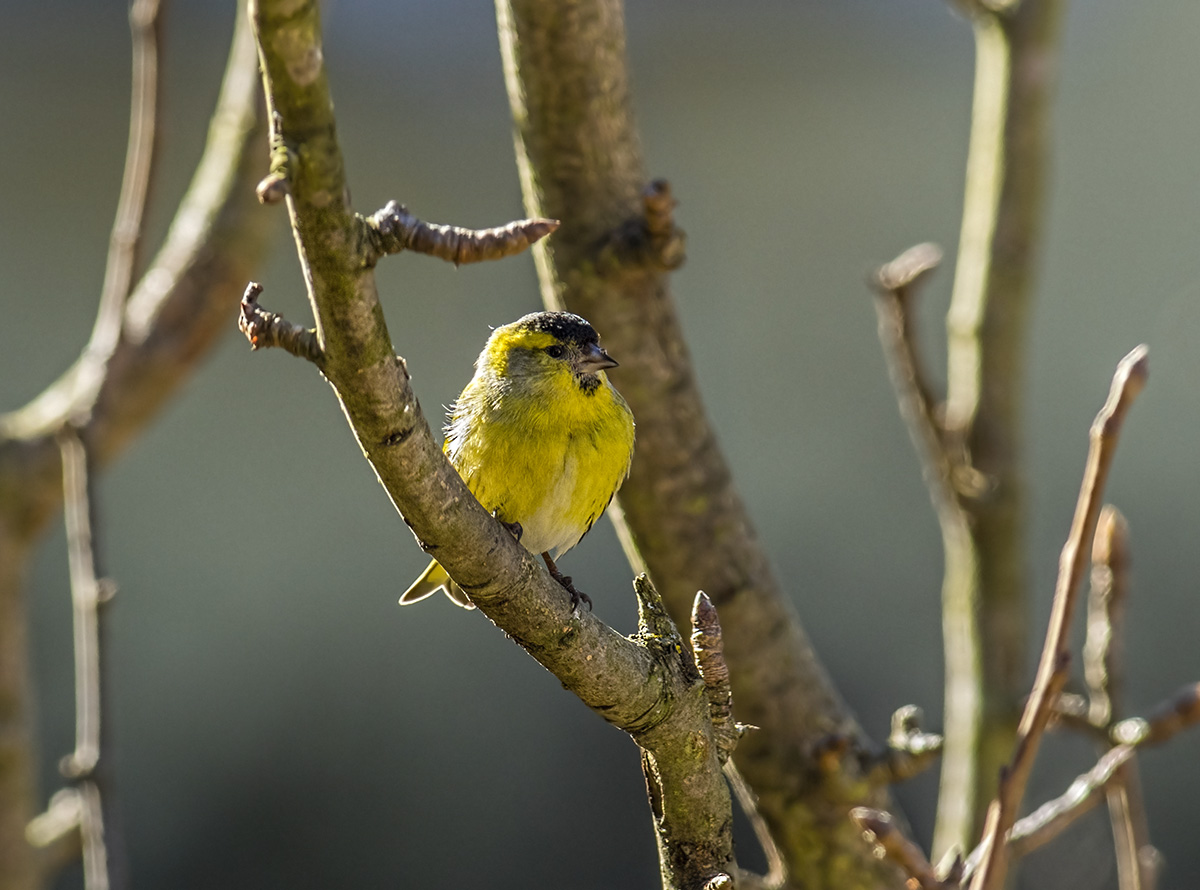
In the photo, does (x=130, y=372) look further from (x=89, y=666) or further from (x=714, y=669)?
(x=714, y=669)

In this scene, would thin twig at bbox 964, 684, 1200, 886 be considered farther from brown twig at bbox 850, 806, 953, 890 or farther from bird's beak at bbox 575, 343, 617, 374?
bird's beak at bbox 575, 343, 617, 374

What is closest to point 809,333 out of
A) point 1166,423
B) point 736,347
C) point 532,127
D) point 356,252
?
point 736,347

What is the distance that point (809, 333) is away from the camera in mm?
7434

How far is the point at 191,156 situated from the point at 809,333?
3.79m

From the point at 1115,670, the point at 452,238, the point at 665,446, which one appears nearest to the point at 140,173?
the point at 665,446

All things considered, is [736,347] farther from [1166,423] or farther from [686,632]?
[686,632]

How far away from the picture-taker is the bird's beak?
2141 mm

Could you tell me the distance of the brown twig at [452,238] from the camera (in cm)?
93

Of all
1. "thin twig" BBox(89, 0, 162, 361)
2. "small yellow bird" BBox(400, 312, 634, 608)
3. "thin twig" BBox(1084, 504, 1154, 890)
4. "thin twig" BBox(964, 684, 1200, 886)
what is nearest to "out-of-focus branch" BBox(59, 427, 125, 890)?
"thin twig" BBox(89, 0, 162, 361)

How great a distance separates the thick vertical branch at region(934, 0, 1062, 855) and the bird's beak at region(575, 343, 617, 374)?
2.97 ft

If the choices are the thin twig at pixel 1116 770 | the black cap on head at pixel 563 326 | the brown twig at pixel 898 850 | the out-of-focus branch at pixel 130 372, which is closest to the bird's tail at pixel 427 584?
the black cap on head at pixel 563 326

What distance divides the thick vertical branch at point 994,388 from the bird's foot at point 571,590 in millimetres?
989

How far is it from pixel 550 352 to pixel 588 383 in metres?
0.10

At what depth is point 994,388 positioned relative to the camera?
2.74 meters
